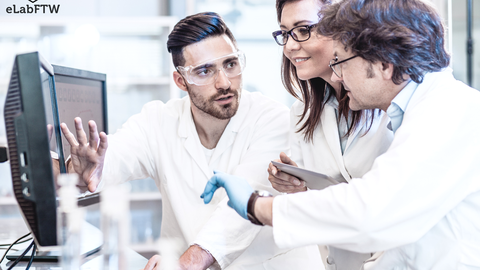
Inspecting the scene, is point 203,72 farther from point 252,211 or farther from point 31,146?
point 31,146

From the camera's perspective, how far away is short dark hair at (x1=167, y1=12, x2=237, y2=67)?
63.5 inches

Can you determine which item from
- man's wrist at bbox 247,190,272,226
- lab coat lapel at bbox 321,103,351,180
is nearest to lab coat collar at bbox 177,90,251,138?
lab coat lapel at bbox 321,103,351,180

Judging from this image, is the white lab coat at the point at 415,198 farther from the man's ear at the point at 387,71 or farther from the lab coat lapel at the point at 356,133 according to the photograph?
the lab coat lapel at the point at 356,133

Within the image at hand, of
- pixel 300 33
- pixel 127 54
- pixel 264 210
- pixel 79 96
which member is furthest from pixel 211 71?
pixel 127 54

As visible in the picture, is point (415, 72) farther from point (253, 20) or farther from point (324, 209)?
point (253, 20)

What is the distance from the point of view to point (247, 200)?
95 cm

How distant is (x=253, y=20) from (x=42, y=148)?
3110mm

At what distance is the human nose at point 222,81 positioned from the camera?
1574mm

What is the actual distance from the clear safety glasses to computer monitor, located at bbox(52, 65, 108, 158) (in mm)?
334

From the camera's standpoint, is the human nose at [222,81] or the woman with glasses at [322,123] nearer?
the woman with glasses at [322,123]

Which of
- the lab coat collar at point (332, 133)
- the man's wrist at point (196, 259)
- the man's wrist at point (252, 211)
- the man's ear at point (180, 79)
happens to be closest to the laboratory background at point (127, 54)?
the man's ear at point (180, 79)

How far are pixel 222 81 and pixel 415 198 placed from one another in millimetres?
954

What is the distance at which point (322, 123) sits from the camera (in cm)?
146

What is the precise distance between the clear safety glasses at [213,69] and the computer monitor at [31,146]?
0.95 metres
